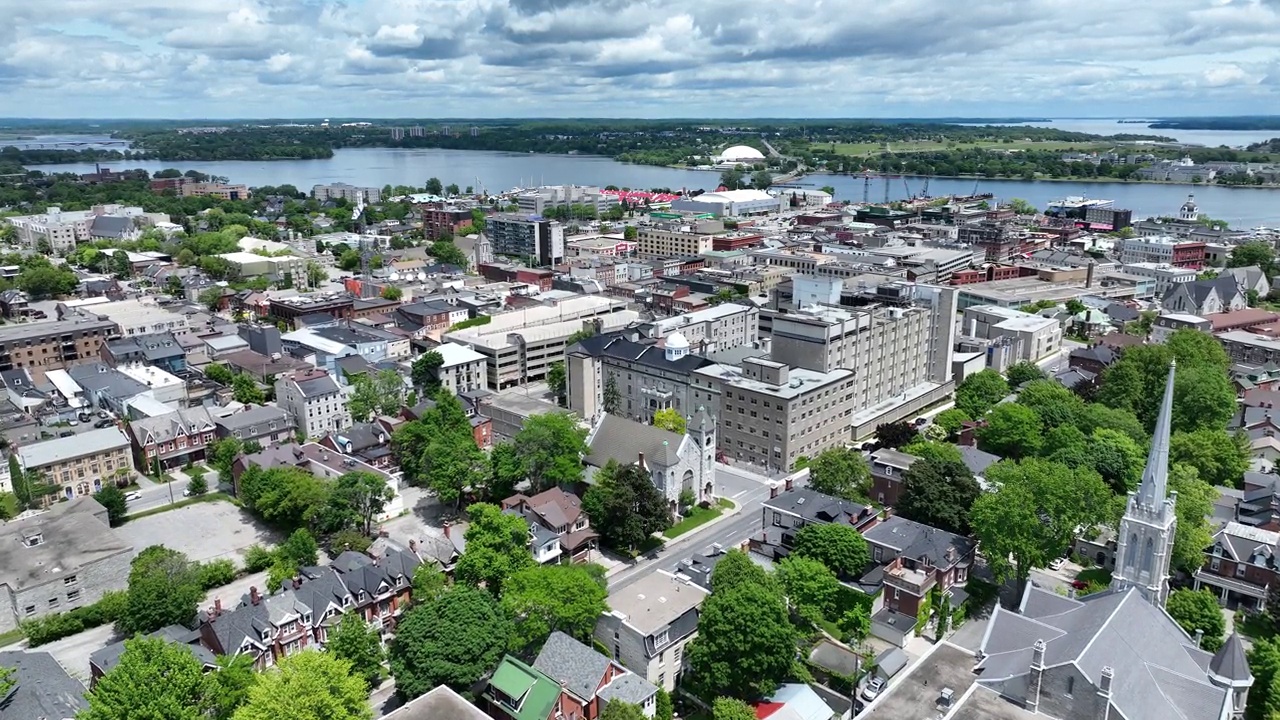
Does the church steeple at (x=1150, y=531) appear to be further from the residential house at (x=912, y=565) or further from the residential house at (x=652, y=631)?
the residential house at (x=652, y=631)

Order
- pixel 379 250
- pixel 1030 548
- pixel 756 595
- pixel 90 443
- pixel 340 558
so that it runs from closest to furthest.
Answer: pixel 756 595, pixel 1030 548, pixel 340 558, pixel 90 443, pixel 379 250

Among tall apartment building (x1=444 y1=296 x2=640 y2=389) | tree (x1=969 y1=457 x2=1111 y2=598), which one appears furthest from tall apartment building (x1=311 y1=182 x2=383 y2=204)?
tree (x1=969 y1=457 x2=1111 y2=598)

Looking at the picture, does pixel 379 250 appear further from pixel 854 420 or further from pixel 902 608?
pixel 902 608

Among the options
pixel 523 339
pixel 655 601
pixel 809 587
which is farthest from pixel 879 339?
pixel 655 601

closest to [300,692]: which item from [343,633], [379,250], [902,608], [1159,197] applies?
[343,633]

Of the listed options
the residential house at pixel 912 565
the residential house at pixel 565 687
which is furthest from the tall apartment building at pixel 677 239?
the residential house at pixel 565 687

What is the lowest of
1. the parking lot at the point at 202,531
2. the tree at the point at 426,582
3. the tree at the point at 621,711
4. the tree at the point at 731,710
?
the parking lot at the point at 202,531
